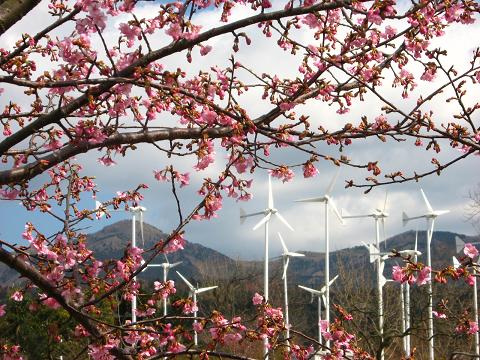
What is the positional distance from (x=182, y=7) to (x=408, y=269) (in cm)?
201

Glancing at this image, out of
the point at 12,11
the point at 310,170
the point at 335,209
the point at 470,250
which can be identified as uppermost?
the point at 335,209

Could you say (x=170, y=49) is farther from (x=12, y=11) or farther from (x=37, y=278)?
(x=37, y=278)

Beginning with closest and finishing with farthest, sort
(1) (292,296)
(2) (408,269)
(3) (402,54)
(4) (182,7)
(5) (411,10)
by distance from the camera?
(2) (408,269)
(4) (182,7)
(5) (411,10)
(3) (402,54)
(1) (292,296)

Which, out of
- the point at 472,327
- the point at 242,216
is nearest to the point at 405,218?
the point at 242,216

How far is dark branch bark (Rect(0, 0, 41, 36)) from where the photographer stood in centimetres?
398

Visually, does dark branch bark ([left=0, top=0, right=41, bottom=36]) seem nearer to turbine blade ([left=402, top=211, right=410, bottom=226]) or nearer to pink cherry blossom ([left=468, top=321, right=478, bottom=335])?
pink cherry blossom ([left=468, top=321, right=478, bottom=335])

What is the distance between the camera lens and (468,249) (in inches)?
175

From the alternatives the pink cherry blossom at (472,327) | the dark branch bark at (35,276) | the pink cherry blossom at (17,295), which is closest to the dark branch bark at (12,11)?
the dark branch bark at (35,276)

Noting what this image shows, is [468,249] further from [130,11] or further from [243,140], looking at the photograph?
[130,11]

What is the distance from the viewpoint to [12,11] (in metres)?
3.99

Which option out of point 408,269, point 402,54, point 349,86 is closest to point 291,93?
point 349,86

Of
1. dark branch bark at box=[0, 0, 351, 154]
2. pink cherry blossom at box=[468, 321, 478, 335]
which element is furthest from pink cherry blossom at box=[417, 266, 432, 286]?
pink cherry blossom at box=[468, 321, 478, 335]

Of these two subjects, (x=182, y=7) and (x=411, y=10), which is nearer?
(x=182, y=7)

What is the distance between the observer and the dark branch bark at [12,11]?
398 centimetres
